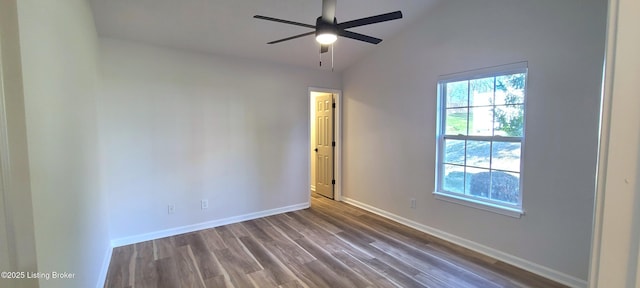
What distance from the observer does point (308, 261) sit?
9.85 feet

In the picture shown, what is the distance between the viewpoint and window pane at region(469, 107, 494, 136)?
3121 mm

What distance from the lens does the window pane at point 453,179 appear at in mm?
3460

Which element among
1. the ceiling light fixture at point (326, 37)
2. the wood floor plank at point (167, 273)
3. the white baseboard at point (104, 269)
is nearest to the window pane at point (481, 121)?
the ceiling light fixture at point (326, 37)

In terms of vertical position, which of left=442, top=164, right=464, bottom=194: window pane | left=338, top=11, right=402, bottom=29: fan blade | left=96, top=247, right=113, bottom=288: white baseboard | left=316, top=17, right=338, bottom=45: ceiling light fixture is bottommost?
left=96, top=247, right=113, bottom=288: white baseboard

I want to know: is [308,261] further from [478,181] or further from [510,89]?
[510,89]

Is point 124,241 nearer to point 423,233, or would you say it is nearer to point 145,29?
point 145,29

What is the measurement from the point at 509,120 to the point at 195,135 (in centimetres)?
376

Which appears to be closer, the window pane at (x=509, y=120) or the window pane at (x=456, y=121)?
the window pane at (x=509, y=120)

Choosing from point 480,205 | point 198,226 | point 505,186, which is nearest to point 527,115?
point 505,186

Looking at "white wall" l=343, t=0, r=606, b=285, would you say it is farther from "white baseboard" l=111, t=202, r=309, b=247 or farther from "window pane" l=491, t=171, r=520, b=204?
"white baseboard" l=111, t=202, r=309, b=247

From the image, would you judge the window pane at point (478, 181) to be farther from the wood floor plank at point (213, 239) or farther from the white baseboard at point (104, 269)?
the white baseboard at point (104, 269)

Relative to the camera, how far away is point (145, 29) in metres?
3.16

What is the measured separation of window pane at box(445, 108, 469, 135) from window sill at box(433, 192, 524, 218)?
2.58 feet

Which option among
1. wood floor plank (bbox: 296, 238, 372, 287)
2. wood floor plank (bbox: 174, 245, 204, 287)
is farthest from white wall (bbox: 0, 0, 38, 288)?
wood floor plank (bbox: 296, 238, 372, 287)
